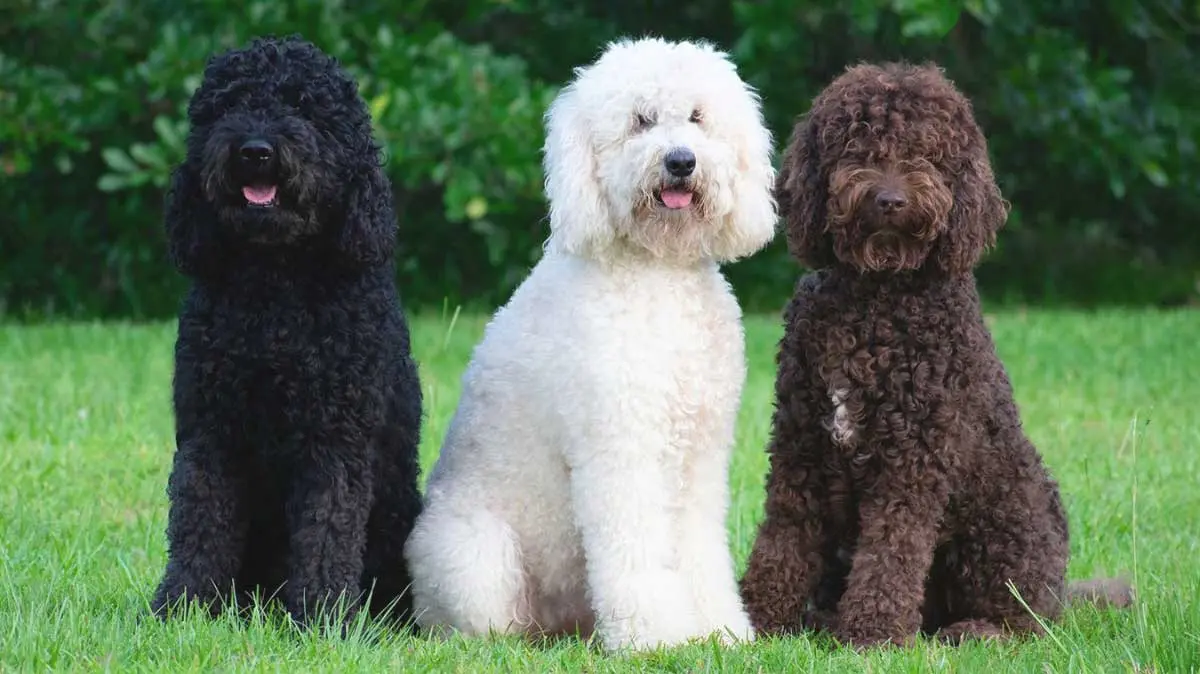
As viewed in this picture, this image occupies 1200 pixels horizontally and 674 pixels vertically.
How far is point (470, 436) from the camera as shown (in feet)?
16.5

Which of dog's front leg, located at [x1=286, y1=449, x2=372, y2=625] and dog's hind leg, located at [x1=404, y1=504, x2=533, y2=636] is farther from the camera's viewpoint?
dog's hind leg, located at [x1=404, y1=504, x2=533, y2=636]

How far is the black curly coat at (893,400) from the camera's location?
15.6ft

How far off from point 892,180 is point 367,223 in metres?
1.51

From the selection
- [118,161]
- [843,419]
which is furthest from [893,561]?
[118,161]

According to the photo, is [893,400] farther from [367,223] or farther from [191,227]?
[191,227]

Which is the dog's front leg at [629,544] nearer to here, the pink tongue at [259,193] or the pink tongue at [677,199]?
the pink tongue at [677,199]

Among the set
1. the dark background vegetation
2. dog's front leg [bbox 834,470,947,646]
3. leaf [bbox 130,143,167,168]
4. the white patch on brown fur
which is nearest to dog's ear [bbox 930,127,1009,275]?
the white patch on brown fur

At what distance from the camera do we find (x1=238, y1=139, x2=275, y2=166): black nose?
14.7ft

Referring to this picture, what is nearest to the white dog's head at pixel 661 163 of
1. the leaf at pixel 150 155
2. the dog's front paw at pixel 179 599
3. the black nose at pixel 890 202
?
the black nose at pixel 890 202

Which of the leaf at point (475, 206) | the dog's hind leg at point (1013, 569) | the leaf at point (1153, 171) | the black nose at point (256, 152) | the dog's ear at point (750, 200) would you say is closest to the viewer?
the black nose at point (256, 152)

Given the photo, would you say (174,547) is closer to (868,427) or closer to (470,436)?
(470,436)

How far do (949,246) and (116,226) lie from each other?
10.6m

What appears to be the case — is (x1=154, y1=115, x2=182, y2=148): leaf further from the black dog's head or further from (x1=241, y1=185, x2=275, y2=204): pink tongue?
(x1=241, y1=185, x2=275, y2=204): pink tongue

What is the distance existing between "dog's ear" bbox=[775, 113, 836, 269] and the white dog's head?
81 mm
